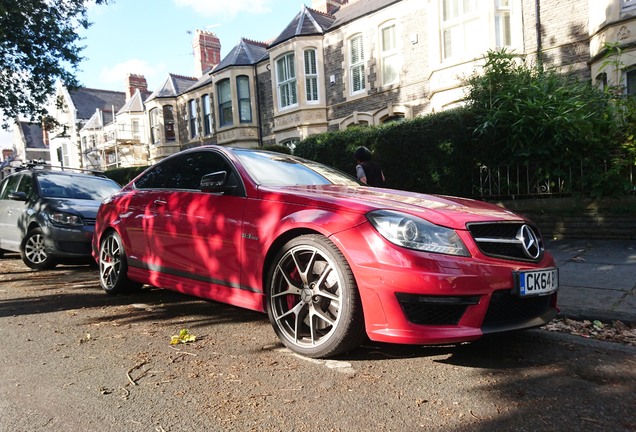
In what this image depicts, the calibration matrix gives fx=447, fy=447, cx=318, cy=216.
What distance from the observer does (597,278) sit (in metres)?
4.86

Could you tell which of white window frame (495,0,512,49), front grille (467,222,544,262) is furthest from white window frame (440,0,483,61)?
front grille (467,222,544,262)

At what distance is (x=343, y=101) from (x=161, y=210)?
1401cm

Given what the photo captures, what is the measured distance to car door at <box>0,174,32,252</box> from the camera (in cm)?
740

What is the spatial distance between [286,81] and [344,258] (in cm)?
1716

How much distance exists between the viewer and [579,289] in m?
4.51

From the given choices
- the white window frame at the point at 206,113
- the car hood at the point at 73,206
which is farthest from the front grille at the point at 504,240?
the white window frame at the point at 206,113

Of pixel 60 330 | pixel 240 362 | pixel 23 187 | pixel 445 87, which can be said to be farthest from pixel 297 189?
pixel 445 87

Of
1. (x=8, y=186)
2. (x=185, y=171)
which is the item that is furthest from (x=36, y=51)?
(x=185, y=171)

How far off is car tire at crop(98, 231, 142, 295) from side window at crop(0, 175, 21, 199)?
4223 mm

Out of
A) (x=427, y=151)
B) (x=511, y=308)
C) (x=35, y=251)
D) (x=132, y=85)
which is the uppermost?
(x=132, y=85)

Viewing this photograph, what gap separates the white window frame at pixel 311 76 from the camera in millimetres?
18188

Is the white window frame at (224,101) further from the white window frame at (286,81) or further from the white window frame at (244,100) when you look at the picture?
the white window frame at (286,81)

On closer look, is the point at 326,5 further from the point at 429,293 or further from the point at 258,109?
the point at 429,293

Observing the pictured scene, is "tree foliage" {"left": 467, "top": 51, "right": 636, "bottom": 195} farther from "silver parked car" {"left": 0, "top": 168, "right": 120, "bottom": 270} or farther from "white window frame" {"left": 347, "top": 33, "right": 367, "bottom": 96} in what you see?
"white window frame" {"left": 347, "top": 33, "right": 367, "bottom": 96}
